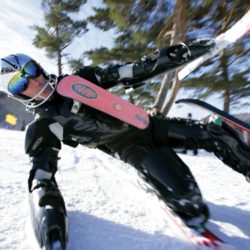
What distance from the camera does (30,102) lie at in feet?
7.84

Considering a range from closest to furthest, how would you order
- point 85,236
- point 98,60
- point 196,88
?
1. point 85,236
2. point 196,88
3. point 98,60

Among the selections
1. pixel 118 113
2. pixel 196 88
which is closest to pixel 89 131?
pixel 118 113

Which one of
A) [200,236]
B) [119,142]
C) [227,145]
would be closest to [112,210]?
[119,142]

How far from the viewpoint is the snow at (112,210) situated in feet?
6.05

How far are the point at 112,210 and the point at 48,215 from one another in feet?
2.34

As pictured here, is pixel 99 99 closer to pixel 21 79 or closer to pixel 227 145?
pixel 21 79

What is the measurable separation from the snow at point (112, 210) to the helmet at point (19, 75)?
0.74m

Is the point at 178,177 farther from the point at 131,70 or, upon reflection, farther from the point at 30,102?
the point at 30,102

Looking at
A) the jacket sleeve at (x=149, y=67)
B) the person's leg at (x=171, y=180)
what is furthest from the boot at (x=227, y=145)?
the jacket sleeve at (x=149, y=67)

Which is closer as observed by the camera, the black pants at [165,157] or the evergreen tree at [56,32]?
the black pants at [165,157]

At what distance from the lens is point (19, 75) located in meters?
2.31

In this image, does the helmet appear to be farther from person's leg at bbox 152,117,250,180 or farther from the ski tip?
the ski tip

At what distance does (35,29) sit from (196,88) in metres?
11.1

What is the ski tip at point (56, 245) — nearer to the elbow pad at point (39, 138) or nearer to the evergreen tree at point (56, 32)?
the elbow pad at point (39, 138)
